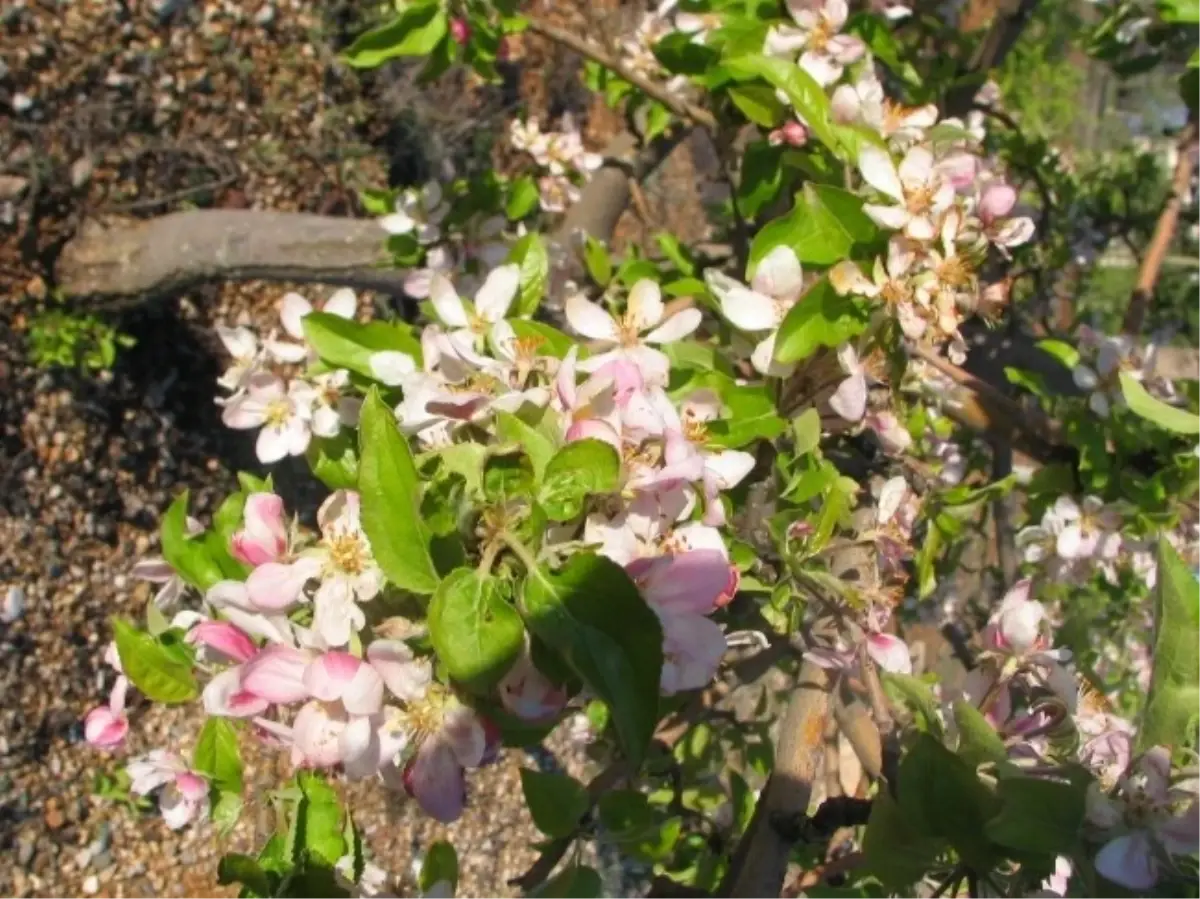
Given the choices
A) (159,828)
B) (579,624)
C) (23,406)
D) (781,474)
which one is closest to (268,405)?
(781,474)

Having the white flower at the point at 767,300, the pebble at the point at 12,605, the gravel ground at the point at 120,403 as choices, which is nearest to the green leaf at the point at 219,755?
the white flower at the point at 767,300

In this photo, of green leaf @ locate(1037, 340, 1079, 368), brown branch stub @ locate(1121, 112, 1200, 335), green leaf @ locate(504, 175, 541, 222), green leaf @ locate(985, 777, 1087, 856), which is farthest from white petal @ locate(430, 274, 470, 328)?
brown branch stub @ locate(1121, 112, 1200, 335)

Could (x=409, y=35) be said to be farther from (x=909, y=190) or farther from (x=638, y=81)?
(x=909, y=190)

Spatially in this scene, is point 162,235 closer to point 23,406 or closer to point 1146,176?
point 23,406

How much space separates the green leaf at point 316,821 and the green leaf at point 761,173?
80 cm

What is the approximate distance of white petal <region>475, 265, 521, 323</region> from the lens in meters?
0.95

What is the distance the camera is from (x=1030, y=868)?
700 mm

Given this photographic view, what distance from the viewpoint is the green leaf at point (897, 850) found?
0.72 m

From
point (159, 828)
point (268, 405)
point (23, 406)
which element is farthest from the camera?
point (159, 828)

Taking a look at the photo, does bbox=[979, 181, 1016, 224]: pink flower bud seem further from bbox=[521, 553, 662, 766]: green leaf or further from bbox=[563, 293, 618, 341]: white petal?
bbox=[521, 553, 662, 766]: green leaf

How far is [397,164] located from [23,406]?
125cm

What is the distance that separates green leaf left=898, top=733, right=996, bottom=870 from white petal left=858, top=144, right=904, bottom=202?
0.47 metres

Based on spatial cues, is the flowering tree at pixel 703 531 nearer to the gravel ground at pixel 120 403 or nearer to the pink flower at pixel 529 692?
the pink flower at pixel 529 692

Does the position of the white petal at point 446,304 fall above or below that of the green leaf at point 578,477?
below
